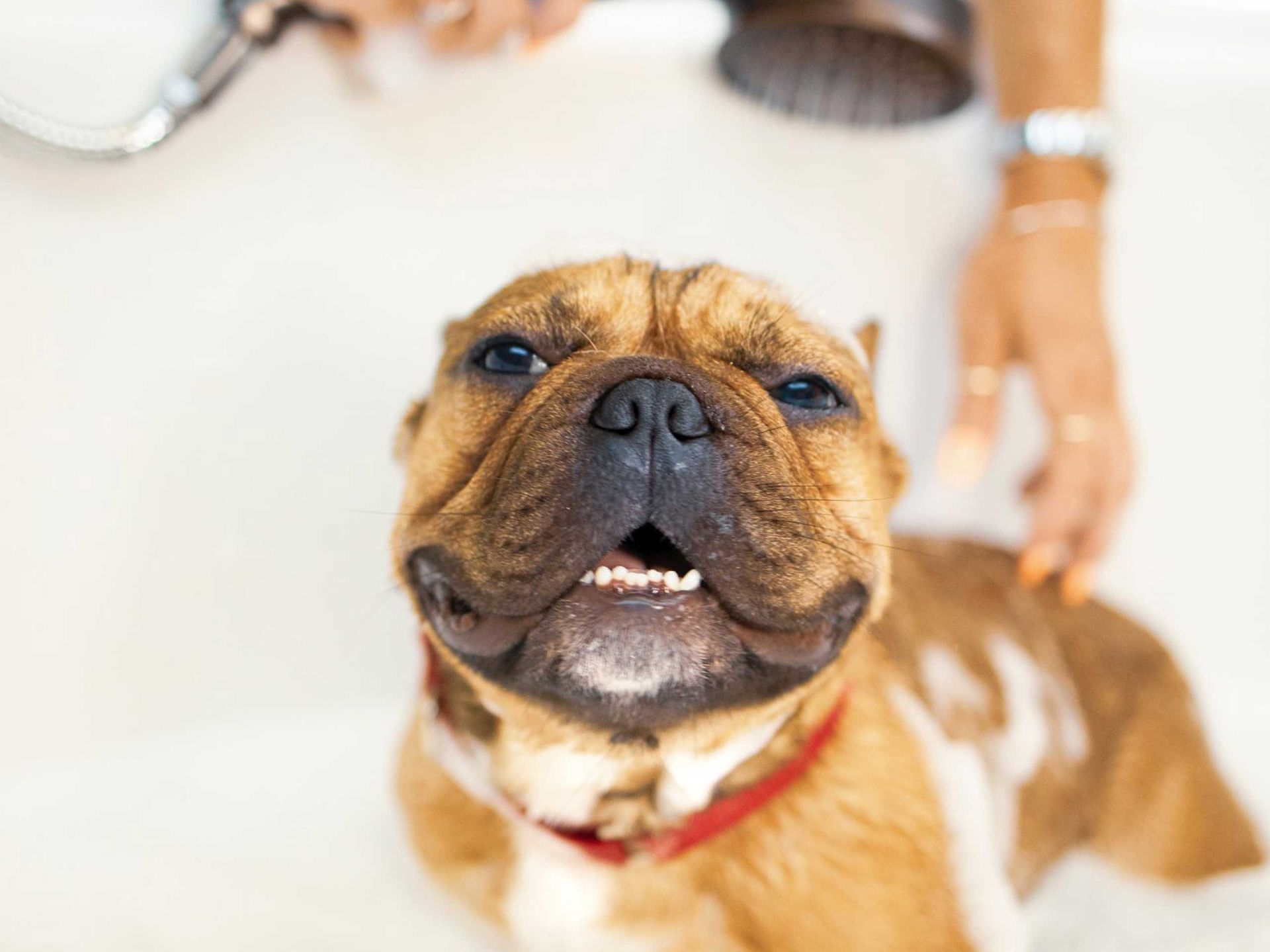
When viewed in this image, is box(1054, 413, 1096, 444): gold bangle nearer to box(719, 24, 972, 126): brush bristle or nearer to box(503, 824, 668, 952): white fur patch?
box(719, 24, 972, 126): brush bristle

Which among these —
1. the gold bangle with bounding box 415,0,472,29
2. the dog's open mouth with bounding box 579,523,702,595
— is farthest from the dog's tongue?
the gold bangle with bounding box 415,0,472,29

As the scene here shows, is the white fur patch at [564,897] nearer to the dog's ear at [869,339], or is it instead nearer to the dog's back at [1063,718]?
the dog's back at [1063,718]

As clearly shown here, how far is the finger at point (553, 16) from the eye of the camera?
1.74 meters

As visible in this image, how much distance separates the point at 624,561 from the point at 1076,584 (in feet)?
4.68

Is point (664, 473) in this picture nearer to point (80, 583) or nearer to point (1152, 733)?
point (80, 583)

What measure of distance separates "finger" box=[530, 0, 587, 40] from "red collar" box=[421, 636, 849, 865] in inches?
41.6

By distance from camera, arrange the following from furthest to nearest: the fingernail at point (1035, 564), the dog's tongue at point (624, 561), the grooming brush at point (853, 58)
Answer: the fingernail at point (1035, 564) → the grooming brush at point (853, 58) → the dog's tongue at point (624, 561)

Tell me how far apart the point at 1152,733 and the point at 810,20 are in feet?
5.14

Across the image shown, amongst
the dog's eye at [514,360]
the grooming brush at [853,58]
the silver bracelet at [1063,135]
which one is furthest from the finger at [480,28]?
the silver bracelet at [1063,135]

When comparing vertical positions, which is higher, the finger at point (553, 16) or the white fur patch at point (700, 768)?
the finger at point (553, 16)

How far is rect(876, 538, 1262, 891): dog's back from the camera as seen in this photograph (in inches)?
72.4

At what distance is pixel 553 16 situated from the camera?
68.9 inches

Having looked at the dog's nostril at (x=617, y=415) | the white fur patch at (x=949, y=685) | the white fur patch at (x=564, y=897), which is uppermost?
the dog's nostril at (x=617, y=415)

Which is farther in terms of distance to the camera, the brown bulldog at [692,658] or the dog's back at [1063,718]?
the dog's back at [1063,718]
